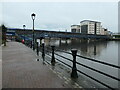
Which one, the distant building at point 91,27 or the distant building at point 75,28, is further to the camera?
the distant building at point 75,28

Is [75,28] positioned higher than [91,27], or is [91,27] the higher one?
[75,28]

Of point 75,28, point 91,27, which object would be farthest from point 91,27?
point 75,28

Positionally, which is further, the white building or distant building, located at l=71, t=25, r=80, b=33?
distant building, located at l=71, t=25, r=80, b=33

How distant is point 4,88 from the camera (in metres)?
4.43

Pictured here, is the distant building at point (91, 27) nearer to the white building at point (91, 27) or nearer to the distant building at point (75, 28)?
the white building at point (91, 27)

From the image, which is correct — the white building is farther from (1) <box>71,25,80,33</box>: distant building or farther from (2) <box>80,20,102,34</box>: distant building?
(1) <box>71,25,80,33</box>: distant building

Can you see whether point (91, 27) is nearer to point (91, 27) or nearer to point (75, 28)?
point (91, 27)

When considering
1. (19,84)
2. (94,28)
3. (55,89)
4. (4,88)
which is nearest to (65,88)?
(55,89)

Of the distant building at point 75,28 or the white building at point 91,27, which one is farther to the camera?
A: the distant building at point 75,28

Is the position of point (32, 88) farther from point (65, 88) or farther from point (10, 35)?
point (10, 35)

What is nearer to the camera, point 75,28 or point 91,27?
point 91,27

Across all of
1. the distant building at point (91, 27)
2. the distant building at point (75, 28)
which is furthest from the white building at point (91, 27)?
the distant building at point (75, 28)

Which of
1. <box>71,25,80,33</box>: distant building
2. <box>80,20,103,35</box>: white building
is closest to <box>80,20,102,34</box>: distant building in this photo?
<box>80,20,103,35</box>: white building

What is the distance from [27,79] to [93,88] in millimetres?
2511
